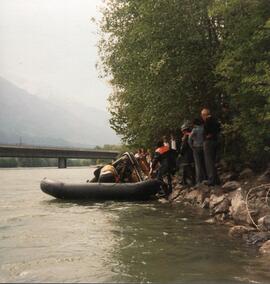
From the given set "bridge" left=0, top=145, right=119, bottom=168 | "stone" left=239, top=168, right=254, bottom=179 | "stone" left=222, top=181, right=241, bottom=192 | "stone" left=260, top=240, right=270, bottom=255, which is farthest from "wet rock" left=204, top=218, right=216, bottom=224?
"bridge" left=0, top=145, right=119, bottom=168

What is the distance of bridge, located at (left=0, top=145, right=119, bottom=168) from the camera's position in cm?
8125

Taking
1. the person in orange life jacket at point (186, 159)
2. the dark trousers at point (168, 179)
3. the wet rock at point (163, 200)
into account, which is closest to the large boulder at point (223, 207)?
the wet rock at point (163, 200)

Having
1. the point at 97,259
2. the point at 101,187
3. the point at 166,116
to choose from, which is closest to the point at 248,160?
the point at 166,116

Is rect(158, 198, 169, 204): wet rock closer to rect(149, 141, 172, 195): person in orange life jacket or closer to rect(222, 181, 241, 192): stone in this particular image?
rect(149, 141, 172, 195): person in orange life jacket

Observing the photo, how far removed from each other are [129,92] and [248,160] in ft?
18.4

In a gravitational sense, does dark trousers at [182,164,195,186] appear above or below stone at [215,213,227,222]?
above

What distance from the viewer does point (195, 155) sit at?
16062 millimetres

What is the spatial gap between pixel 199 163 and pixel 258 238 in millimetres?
6891

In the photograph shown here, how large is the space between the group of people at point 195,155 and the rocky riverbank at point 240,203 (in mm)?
496

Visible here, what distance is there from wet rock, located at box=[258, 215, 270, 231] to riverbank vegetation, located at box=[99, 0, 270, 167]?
4610 mm

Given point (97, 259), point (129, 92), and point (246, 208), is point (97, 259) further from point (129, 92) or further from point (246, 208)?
point (129, 92)

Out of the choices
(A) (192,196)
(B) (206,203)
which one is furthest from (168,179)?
(B) (206,203)

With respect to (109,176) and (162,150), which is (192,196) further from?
(109,176)

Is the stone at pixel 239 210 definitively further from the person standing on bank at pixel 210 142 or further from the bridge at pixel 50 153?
the bridge at pixel 50 153
